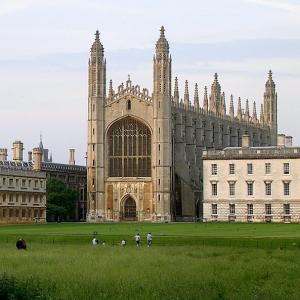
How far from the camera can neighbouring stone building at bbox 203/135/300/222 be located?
114 m

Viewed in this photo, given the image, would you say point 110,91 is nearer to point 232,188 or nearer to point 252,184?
point 232,188

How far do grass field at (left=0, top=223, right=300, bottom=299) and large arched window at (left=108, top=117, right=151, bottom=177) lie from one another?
2616 inches

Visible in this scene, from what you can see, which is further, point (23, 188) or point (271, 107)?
point (271, 107)

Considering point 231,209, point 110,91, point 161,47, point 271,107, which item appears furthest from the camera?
point 271,107

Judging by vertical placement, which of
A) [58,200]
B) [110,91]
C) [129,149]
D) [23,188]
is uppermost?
[110,91]

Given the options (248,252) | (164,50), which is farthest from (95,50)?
(248,252)

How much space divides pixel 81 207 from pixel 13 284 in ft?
366

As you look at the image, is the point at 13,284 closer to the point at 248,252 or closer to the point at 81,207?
the point at 248,252

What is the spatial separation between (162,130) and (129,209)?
10.9 m

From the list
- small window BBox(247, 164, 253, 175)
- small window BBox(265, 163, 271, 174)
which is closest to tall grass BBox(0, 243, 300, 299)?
small window BBox(265, 163, 271, 174)

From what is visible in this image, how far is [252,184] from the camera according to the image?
116 m

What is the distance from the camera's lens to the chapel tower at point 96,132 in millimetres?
126125

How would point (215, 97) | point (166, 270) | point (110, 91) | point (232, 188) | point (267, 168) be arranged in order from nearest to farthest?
point (166, 270) → point (267, 168) → point (232, 188) → point (110, 91) → point (215, 97)

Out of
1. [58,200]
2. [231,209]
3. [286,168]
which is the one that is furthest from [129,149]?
[286,168]
